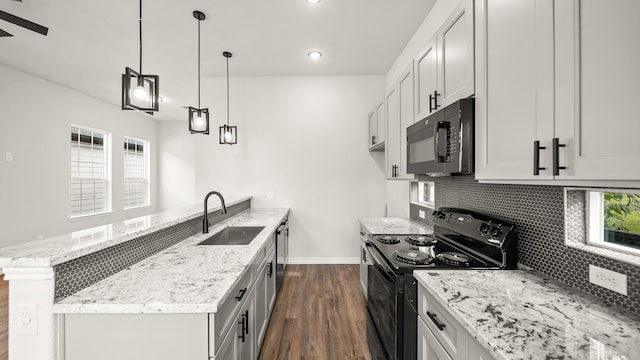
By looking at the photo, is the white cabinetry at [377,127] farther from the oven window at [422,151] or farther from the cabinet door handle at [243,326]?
the cabinet door handle at [243,326]

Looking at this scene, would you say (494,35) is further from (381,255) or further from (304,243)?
(304,243)

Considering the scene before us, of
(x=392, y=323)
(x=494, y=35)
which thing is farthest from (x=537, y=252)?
(x=494, y=35)

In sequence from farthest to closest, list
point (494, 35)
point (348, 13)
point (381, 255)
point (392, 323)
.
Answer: point (348, 13), point (381, 255), point (392, 323), point (494, 35)

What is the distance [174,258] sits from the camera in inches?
61.3

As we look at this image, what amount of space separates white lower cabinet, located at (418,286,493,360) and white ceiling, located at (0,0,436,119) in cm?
252

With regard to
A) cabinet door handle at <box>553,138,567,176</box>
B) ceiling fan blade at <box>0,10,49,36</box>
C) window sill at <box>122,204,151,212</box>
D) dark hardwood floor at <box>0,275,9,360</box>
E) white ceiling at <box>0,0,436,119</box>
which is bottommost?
dark hardwood floor at <box>0,275,9,360</box>

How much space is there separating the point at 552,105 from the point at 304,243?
3496 millimetres

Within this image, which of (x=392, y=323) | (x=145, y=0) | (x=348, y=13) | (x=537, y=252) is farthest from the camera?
(x=348, y=13)

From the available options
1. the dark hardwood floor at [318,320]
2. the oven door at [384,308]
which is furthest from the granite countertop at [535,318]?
the dark hardwood floor at [318,320]

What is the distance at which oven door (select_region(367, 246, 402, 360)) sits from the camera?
4.66 feet

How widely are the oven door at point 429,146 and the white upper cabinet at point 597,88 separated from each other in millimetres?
632

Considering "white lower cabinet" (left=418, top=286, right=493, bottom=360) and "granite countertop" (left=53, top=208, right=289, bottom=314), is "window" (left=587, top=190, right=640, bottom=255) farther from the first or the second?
"granite countertop" (left=53, top=208, right=289, bottom=314)

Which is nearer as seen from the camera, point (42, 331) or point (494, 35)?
point (42, 331)

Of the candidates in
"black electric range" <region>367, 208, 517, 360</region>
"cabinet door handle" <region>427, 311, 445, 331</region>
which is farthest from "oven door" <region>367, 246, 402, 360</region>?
"cabinet door handle" <region>427, 311, 445, 331</region>
